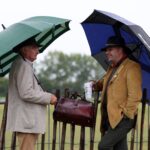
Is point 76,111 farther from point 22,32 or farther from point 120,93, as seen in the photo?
point 22,32

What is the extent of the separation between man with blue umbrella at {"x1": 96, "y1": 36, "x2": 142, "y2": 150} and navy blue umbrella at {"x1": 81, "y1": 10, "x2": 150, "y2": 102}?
256 mm

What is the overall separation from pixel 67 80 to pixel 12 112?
84264 mm

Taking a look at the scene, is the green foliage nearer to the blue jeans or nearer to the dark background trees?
the dark background trees

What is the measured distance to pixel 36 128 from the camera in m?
6.84

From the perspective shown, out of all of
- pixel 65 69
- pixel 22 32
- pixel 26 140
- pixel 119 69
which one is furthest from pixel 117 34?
pixel 65 69

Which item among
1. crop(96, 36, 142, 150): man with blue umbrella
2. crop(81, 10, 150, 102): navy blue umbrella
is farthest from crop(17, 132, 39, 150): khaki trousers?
crop(81, 10, 150, 102): navy blue umbrella

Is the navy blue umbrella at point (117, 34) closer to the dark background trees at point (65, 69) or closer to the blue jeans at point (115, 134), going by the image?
the blue jeans at point (115, 134)

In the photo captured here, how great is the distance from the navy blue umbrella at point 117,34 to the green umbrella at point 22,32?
1.52ft

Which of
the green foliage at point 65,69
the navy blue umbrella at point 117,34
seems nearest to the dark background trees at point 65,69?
the green foliage at point 65,69

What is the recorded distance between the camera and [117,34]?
7.53 metres

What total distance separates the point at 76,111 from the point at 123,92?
668 mm

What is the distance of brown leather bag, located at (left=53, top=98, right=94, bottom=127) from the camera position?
284 inches

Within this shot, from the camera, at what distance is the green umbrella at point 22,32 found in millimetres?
6415

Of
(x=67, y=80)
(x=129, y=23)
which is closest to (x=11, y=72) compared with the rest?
(x=129, y=23)
